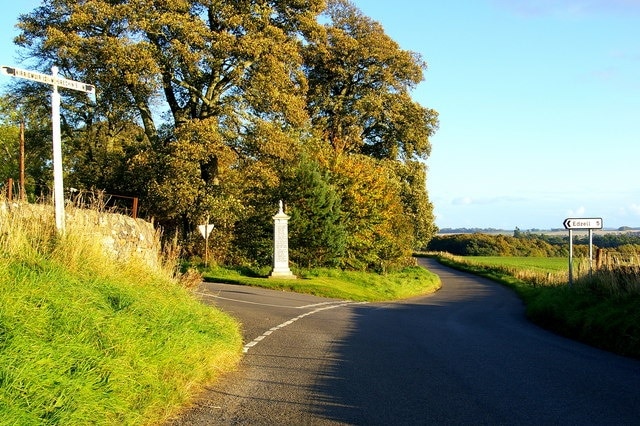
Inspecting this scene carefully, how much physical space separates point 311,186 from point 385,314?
53.5 feet

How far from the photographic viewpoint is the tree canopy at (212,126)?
96.0 ft

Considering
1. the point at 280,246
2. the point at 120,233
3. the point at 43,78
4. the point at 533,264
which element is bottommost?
the point at 533,264

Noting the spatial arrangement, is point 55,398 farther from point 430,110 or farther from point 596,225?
point 430,110

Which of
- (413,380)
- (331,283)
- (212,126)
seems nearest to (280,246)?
(331,283)

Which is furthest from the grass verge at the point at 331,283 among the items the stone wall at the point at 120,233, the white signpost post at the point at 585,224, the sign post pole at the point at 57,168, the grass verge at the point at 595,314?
the sign post pole at the point at 57,168

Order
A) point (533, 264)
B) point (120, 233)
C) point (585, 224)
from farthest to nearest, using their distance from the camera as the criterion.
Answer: point (533, 264) → point (585, 224) → point (120, 233)

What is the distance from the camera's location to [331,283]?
3103 centimetres

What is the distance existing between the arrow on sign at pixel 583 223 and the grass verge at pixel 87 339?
13631 mm

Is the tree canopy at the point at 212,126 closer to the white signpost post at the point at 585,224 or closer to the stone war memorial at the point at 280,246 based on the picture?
the stone war memorial at the point at 280,246

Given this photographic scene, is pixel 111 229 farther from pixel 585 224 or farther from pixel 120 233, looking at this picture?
pixel 585 224

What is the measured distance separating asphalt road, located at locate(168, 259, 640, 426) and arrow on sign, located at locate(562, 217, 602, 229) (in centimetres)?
590

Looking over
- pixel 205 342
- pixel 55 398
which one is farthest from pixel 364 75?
pixel 55 398

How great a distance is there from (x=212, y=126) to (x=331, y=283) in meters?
9.30

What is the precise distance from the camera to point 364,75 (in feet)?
151
